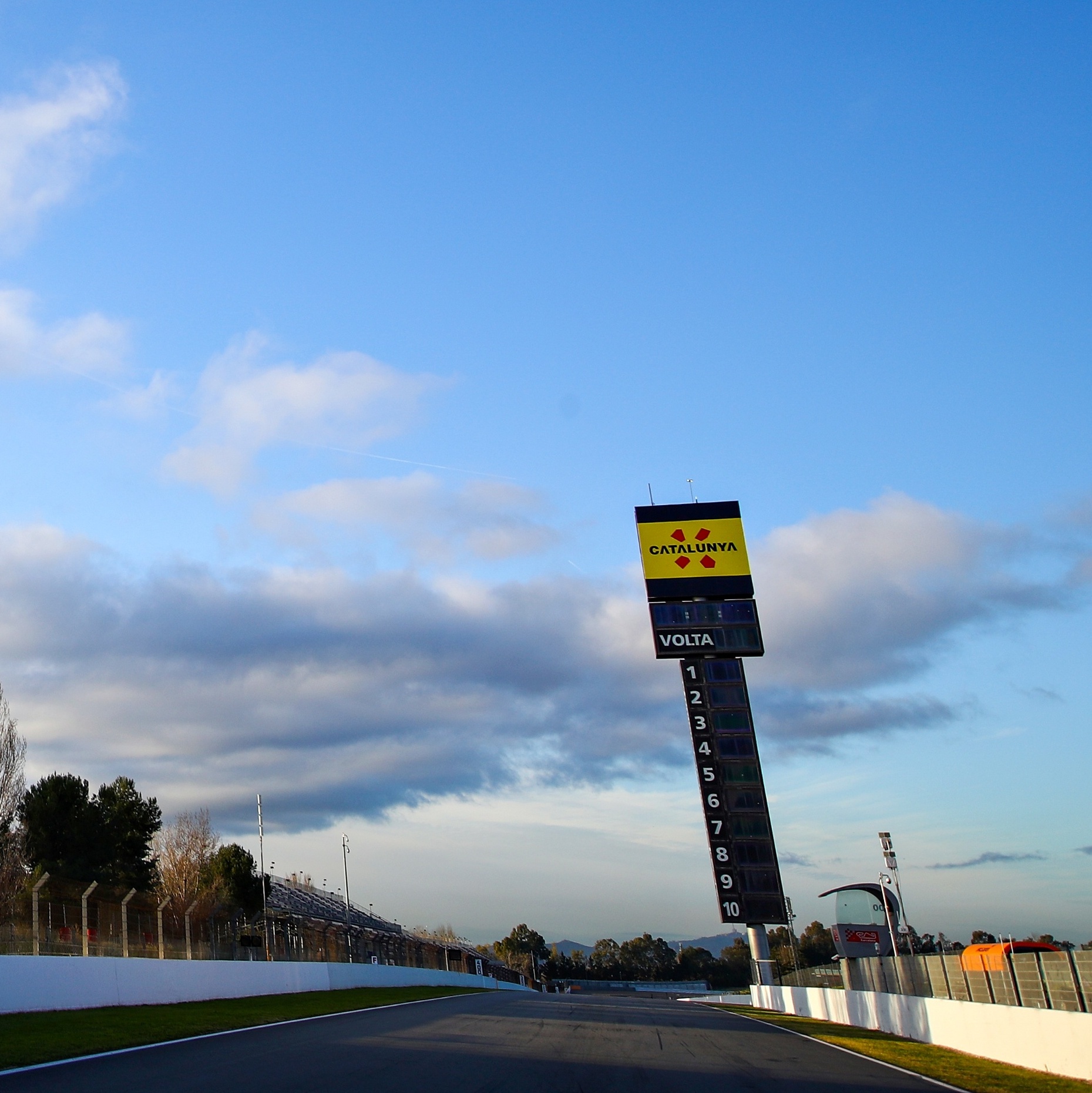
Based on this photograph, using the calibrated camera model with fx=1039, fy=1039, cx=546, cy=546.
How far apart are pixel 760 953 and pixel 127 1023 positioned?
34682 millimetres

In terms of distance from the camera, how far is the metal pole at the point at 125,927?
30.5m

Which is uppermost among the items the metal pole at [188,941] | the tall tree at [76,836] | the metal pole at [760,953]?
the tall tree at [76,836]

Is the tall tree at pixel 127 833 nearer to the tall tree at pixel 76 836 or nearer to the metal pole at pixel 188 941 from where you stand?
the tall tree at pixel 76 836

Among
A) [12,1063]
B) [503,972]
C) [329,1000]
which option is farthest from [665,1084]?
[503,972]

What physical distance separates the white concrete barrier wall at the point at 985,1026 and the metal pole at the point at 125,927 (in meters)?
21.7

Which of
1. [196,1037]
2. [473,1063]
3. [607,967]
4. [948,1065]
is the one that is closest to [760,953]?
[948,1065]

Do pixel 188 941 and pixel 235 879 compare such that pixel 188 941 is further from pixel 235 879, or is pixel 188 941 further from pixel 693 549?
pixel 235 879

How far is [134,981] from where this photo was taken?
28250 millimetres

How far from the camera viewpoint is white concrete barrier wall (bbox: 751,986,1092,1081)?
16.6 meters

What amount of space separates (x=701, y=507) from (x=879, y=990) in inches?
1214

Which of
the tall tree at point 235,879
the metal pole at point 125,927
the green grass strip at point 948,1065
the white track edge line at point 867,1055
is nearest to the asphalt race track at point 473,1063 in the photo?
the white track edge line at point 867,1055

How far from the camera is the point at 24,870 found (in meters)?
65.1

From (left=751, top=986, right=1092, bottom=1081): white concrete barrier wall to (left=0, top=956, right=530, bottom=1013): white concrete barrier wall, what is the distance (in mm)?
20227

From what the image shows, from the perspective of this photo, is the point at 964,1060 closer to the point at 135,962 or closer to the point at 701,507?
the point at 135,962
